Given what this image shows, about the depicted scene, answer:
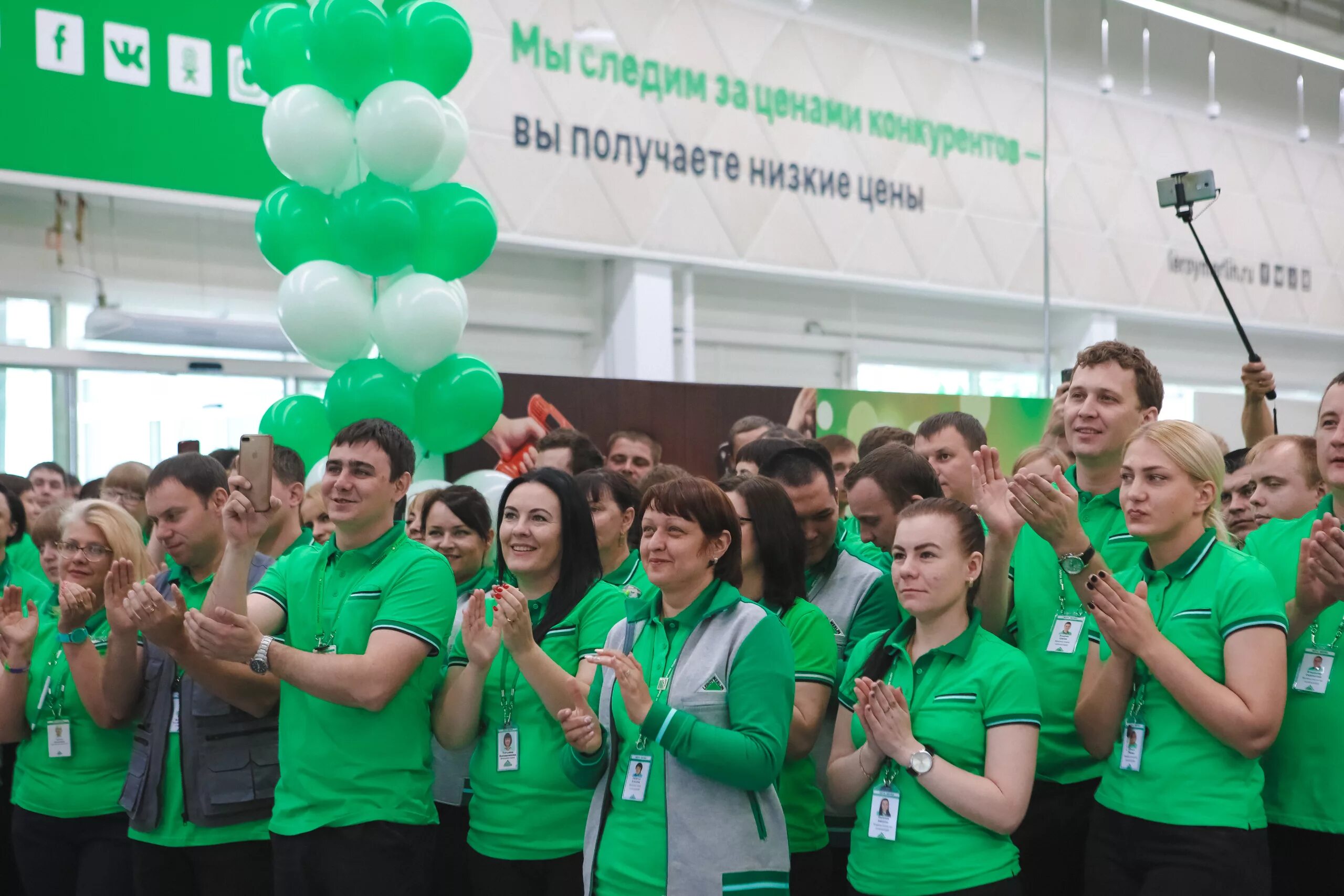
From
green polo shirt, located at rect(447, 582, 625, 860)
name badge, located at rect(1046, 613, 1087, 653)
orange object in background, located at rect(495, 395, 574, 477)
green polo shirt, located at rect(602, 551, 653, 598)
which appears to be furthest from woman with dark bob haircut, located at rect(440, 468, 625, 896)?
orange object in background, located at rect(495, 395, 574, 477)

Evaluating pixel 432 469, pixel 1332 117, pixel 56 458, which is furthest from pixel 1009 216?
pixel 56 458

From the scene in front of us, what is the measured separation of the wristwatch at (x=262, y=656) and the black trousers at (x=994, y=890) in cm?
141

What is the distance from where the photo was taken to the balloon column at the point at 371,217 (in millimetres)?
4645

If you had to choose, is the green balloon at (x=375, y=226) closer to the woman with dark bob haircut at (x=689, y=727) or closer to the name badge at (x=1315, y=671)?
the woman with dark bob haircut at (x=689, y=727)

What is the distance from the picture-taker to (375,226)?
4.64 meters

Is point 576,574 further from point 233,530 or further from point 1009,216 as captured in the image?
point 1009,216

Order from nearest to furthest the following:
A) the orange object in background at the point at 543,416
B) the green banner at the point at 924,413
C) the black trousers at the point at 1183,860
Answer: the black trousers at the point at 1183,860 < the orange object in background at the point at 543,416 < the green banner at the point at 924,413

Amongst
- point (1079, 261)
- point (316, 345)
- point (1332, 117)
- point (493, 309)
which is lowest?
point (316, 345)

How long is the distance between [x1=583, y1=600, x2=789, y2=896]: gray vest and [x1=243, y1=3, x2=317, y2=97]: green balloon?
3454 millimetres

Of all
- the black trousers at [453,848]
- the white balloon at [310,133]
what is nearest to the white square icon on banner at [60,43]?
the white balloon at [310,133]

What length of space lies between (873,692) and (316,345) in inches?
127

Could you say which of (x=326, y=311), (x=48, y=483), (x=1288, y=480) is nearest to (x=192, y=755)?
(x=326, y=311)

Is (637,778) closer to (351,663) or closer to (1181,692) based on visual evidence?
(351,663)

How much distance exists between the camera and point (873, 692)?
88.7 inches
